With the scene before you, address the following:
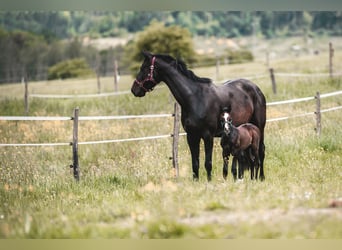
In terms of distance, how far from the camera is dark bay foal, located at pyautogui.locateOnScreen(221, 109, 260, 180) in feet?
21.8

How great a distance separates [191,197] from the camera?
571 cm

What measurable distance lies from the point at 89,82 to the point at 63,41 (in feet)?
8.25

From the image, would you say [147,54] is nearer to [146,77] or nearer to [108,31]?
[146,77]

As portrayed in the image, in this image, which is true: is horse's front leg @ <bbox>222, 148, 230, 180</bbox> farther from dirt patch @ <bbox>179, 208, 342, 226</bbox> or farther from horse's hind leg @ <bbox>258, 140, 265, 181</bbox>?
dirt patch @ <bbox>179, 208, 342, 226</bbox>

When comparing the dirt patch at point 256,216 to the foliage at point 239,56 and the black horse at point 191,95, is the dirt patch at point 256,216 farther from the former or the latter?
the foliage at point 239,56

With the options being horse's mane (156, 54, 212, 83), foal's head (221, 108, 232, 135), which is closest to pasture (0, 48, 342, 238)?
foal's head (221, 108, 232, 135)

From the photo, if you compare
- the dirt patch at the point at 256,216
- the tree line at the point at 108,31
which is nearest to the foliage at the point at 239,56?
the tree line at the point at 108,31

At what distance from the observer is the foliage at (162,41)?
20356mm

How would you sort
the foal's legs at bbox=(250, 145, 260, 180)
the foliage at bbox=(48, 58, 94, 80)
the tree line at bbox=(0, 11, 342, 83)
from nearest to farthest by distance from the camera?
the foal's legs at bbox=(250, 145, 260, 180)
the tree line at bbox=(0, 11, 342, 83)
the foliage at bbox=(48, 58, 94, 80)

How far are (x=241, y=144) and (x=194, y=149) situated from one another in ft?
2.07

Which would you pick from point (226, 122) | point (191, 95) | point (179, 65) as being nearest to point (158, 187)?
point (226, 122)

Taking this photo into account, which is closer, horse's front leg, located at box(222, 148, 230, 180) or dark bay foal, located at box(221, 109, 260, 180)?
dark bay foal, located at box(221, 109, 260, 180)

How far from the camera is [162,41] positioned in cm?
2080

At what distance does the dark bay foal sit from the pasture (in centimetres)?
21
